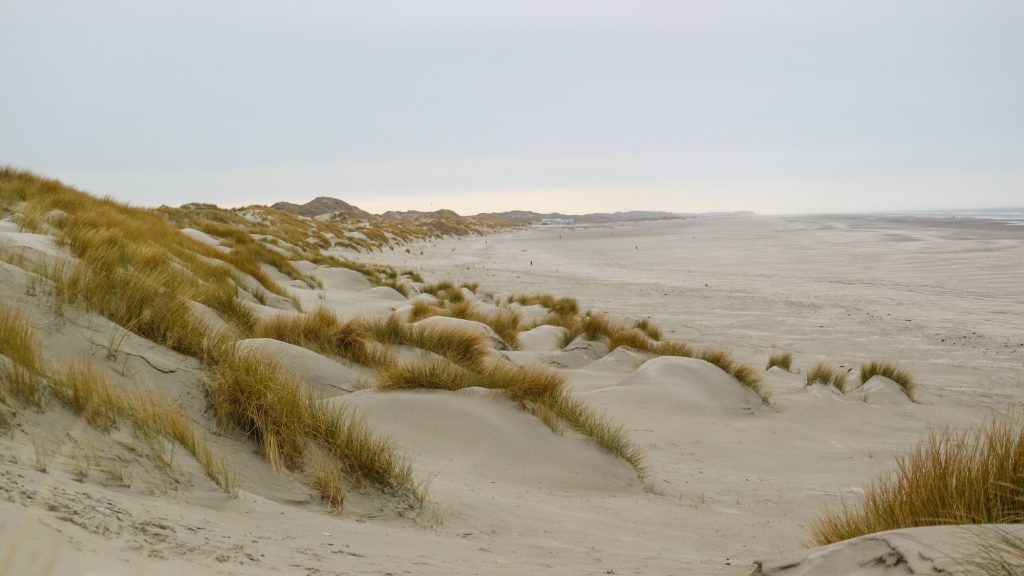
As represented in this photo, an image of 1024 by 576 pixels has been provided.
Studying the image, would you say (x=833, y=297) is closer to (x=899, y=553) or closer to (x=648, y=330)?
(x=648, y=330)

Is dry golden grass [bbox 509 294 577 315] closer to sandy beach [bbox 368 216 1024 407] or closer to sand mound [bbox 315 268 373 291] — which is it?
sandy beach [bbox 368 216 1024 407]

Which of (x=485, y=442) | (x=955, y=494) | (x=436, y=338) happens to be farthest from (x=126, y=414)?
(x=436, y=338)

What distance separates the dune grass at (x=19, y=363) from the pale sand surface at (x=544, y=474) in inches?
4.8

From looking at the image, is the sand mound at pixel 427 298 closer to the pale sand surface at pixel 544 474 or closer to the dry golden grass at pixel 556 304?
the dry golden grass at pixel 556 304

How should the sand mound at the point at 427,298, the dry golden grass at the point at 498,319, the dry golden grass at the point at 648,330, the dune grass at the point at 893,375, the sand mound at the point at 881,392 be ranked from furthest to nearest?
the sand mound at the point at 427,298 < the dry golden grass at the point at 648,330 < the dry golden grass at the point at 498,319 < the dune grass at the point at 893,375 < the sand mound at the point at 881,392

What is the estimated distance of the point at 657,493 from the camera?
182 inches

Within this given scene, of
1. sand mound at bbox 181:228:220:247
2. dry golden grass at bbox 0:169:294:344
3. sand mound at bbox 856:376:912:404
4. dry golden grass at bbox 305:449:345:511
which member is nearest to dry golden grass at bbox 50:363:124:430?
dry golden grass at bbox 305:449:345:511

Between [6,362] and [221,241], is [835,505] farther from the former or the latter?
[221,241]

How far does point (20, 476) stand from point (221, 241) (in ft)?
48.1

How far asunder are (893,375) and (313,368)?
6520 millimetres

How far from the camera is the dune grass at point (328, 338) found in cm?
630

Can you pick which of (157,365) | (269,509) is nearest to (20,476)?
(269,509)

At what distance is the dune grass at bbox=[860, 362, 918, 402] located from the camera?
793 centimetres

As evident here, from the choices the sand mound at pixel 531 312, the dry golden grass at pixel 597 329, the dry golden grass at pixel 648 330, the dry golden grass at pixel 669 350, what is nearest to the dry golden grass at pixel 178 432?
the dry golden grass at pixel 669 350
